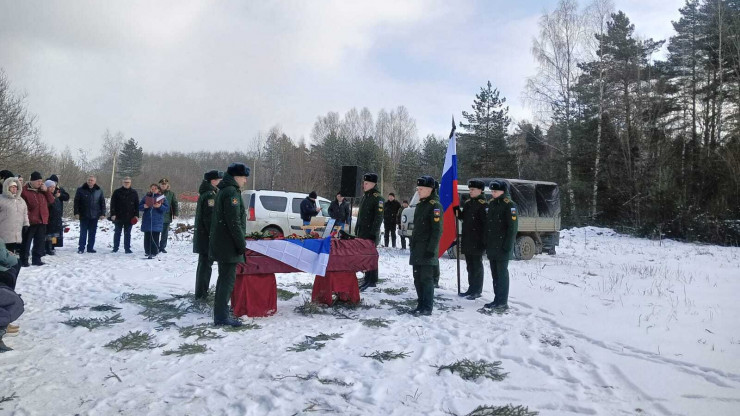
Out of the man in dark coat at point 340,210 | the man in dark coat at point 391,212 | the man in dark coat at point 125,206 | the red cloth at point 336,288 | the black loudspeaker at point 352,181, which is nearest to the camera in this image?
the red cloth at point 336,288

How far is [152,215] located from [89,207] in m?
1.41

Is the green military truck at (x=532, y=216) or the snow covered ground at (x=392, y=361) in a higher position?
the green military truck at (x=532, y=216)

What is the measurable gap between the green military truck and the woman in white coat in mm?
8058

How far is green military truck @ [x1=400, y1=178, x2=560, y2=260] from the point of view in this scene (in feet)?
37.9

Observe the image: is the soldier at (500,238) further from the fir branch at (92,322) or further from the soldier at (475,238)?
the fir branch at (92,322)

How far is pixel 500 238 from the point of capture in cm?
604

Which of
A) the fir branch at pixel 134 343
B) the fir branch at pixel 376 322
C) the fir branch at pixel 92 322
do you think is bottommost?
the fir branch at pixel 134 343

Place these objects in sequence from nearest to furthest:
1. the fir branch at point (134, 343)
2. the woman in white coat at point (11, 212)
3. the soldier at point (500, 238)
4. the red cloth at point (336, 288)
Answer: the fir branch at point (134, 343) → the red cloth at point (336, 288) → the soldier at point (500, 238) → the woman in white coat at point (11, 212)

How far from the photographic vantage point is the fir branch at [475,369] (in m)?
3.55

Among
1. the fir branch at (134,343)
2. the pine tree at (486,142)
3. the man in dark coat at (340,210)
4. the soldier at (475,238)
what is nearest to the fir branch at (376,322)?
the soldier at (475,238)

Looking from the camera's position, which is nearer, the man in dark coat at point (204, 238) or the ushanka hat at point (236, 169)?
the ushanka hat at point (236, 169)

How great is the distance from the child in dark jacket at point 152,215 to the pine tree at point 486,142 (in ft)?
80.4

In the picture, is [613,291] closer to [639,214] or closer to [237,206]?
[237,206]

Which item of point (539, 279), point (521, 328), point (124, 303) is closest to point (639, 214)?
point (539, 279)
